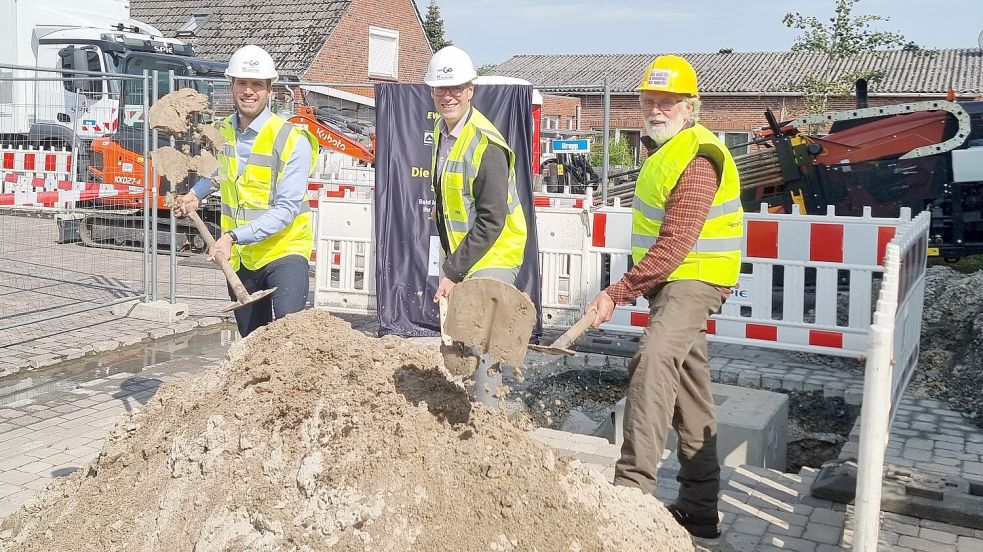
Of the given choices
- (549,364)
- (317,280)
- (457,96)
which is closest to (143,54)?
(317,280)

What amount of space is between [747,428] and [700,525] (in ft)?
4.78

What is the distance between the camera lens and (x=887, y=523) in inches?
187

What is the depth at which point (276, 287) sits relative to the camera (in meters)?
5.33

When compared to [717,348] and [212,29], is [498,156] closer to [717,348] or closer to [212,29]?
[717,348]

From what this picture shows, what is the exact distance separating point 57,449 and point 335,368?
2.79 metres

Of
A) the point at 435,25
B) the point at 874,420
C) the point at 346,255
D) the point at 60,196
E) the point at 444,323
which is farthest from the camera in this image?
the point at 435,25

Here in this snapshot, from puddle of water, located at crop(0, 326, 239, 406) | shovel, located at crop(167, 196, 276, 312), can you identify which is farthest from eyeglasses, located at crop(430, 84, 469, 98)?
puddle of water, located at crop(0, 326, 239, 406)

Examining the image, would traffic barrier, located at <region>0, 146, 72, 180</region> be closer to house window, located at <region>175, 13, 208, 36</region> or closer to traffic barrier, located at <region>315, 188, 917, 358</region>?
traffic barrier, located at <region>315, 188, 917, 358</region>

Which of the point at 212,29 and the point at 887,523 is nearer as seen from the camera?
the point at 887,523

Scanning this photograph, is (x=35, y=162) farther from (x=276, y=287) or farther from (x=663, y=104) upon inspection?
(x=663, y=104)

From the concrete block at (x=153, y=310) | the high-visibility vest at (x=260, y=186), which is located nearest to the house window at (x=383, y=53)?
the concrete block at (x=153, y=310)

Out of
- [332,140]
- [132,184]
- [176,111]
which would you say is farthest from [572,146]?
[176,111]

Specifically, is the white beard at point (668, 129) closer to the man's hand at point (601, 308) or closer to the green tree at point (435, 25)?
the man's hand at point (601, 308)

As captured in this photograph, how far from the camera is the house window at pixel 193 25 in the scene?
3130cm
